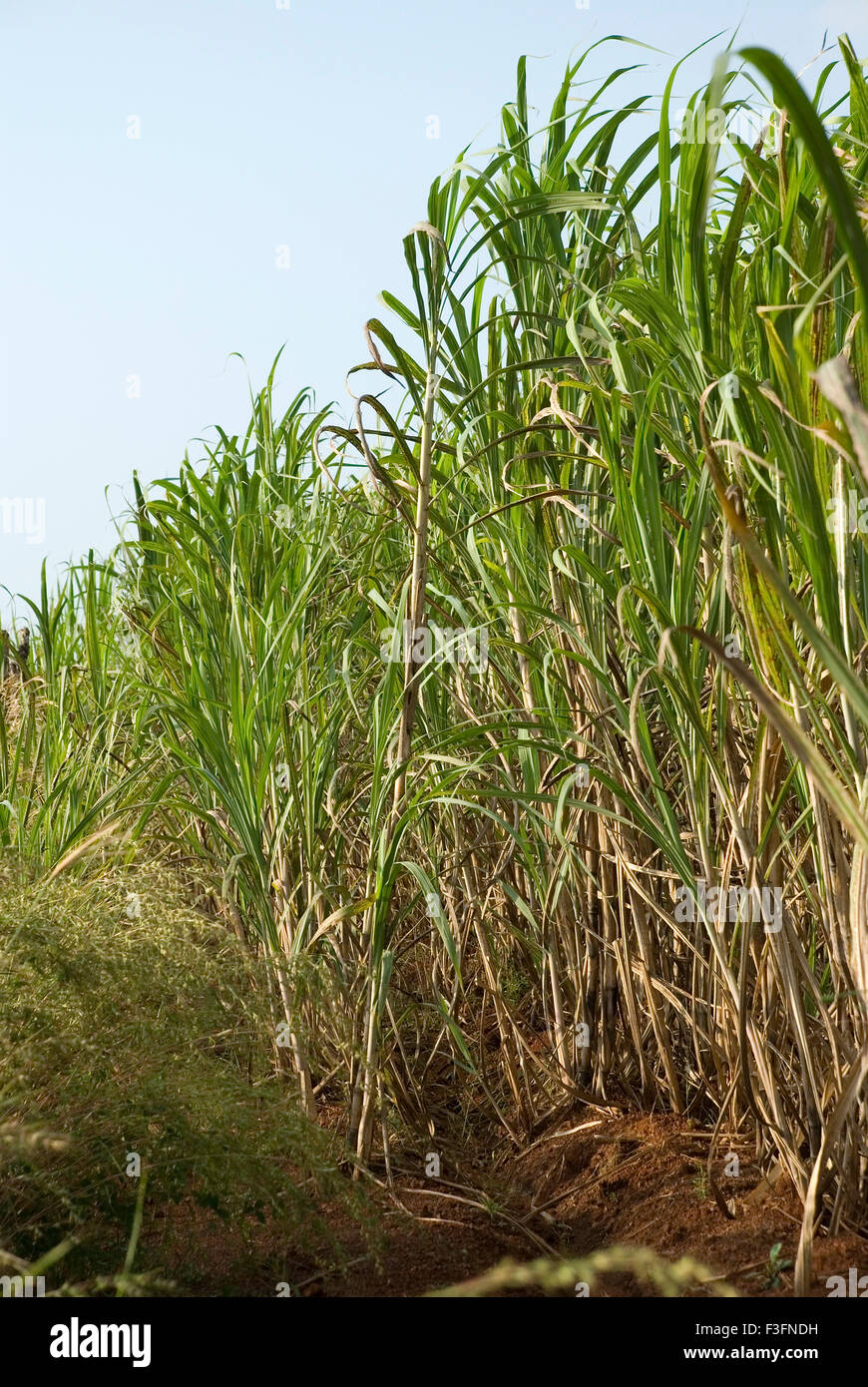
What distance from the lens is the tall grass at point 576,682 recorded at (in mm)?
1160

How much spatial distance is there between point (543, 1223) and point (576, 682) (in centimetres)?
82

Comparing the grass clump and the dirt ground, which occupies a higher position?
the grass clump

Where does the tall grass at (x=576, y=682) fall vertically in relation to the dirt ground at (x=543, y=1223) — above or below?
above

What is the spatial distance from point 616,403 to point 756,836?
1.91 ft

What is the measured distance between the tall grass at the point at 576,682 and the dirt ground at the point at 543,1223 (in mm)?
83

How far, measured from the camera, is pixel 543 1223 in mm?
1593

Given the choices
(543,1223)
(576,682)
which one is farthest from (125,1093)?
(576,682)

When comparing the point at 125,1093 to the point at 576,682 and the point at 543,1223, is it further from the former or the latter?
the point at 576,682

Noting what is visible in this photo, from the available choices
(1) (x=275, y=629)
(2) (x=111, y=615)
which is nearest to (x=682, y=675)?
(1) (x=275, y=629)

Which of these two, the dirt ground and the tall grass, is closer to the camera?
the tall grass

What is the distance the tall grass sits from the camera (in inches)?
45.7

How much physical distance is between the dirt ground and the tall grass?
8cm
